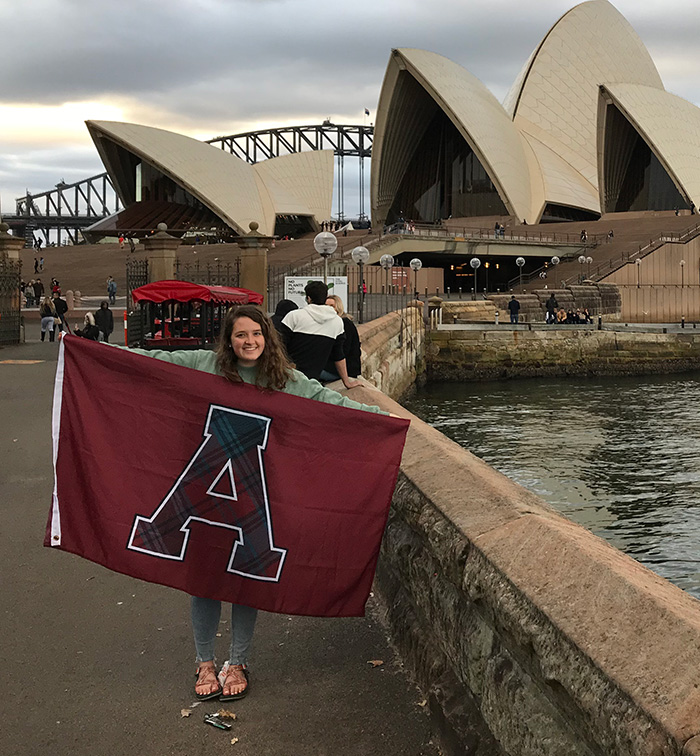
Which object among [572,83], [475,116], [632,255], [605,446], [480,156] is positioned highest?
[572,83]

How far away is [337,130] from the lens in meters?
93.6

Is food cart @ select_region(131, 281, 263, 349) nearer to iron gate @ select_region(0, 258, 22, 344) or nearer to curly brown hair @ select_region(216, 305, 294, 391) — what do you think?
Answer: iron gate @ select_region(0, 258, 22, 344)

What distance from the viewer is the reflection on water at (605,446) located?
9836 mm

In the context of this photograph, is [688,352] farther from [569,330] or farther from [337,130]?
[337,130]

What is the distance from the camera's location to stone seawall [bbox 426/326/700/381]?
25.2 meters

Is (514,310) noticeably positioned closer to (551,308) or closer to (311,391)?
(551,308)

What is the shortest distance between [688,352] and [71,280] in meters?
26.7

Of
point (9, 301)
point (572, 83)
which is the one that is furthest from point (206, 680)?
point (572, 83)

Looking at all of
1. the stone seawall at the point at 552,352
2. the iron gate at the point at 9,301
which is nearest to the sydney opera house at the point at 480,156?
the stone seawall at the point at 552,352

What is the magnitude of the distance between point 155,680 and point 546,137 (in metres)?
63.1

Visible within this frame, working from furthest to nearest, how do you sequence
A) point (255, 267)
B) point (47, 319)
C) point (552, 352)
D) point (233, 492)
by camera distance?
point (552, 352) → point (255, 267) → point (47, 319) → point (233, 492)

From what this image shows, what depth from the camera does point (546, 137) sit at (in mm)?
61094

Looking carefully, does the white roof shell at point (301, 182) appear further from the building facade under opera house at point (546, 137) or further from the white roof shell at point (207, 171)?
the building facade under opera house at point (546, 137)

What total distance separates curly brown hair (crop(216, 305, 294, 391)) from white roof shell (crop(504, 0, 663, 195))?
193 ft
